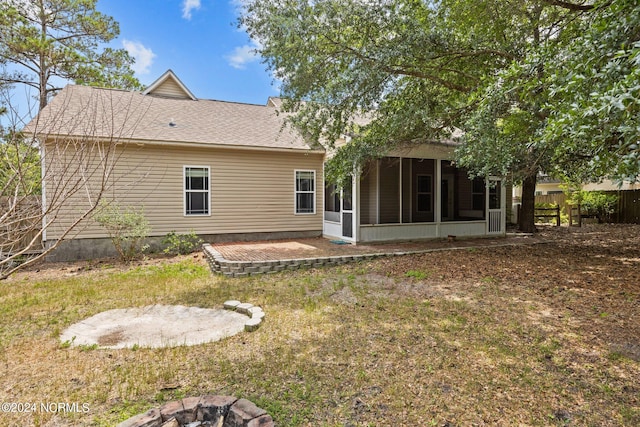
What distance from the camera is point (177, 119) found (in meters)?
11.5

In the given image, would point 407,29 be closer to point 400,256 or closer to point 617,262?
point 400,256

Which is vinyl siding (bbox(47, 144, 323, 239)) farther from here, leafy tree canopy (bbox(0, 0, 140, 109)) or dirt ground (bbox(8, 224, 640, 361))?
leafy tree canopy (bbox(0, 0, 140, 109))

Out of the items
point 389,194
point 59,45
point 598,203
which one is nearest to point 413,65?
point 389,194

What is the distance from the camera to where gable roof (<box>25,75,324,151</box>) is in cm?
996

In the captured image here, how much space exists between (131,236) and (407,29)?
8548 millimetres

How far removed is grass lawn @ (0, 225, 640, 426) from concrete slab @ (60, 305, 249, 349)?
0.73ft

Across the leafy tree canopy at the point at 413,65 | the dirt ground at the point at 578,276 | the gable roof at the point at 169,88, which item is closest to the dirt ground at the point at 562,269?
the dirt ground at the point at 578,276

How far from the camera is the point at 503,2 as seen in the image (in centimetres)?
723

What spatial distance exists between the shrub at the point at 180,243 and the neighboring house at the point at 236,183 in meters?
0.26

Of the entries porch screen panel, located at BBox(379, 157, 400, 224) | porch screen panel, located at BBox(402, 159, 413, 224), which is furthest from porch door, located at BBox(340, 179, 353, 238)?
porch screen panel, located at BBox(402, 159, 413, 224)

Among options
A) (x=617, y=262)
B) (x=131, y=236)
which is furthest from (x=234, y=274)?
(x=617, y=262)

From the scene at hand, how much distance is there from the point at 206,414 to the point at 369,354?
5.90ft

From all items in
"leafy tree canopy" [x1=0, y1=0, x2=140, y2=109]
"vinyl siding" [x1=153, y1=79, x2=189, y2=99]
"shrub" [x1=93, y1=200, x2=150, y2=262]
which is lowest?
"shrub" [x1=93, y1=200, x2=150, y2=262]

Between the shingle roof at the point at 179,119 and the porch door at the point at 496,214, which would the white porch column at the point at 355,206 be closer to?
the shingle roof at the point at 179,119
